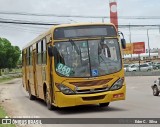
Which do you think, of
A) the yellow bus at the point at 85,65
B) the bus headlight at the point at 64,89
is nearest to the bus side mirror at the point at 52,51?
the yellow bus at the point at 85,65

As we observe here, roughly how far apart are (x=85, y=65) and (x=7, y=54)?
89.6m

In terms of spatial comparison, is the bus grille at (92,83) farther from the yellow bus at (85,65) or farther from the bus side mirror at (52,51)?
the bus side mirror at (52,51)

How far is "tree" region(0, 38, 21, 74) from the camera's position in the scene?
100725 mm

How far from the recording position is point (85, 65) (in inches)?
592

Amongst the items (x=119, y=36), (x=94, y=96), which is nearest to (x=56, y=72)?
(x=94, y=96)

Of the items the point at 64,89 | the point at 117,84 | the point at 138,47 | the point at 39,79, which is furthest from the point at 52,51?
the point at 138,47

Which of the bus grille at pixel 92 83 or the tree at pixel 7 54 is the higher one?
the bus grille at pixel 92 83

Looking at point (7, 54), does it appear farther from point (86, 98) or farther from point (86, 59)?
point (86, 98)

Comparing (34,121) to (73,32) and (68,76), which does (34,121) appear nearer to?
(68,76)

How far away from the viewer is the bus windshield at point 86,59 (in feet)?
49.2

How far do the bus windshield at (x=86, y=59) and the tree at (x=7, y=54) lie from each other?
3383 inches

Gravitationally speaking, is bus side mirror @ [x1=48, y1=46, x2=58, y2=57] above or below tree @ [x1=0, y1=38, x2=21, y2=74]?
above

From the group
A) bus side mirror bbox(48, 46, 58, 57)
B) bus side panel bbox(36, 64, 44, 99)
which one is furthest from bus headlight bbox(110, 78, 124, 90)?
bus side panel bbox(36, 64, 44, 99)

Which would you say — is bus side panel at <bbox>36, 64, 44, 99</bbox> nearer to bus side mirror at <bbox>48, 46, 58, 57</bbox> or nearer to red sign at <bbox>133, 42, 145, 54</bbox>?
bus side mirror at <bbox>48, 46, 58, 57</bbox>
